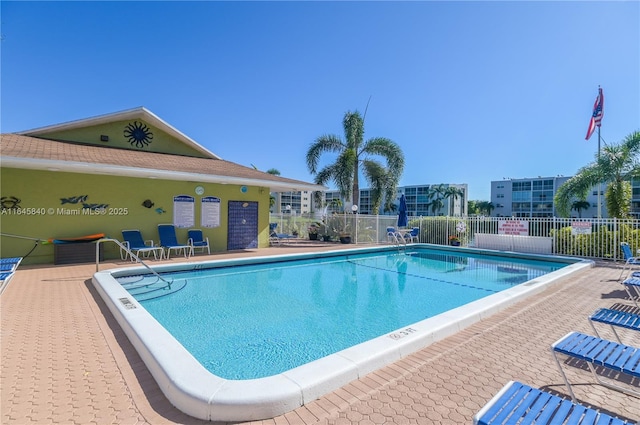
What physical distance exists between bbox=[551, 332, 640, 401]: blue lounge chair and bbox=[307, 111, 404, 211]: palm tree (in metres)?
17.0

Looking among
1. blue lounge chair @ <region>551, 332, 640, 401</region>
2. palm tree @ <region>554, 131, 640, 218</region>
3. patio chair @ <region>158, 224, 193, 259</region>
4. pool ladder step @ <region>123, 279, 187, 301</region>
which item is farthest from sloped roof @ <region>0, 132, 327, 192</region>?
palm tree @ <region>554, 131, 640, 218</region>

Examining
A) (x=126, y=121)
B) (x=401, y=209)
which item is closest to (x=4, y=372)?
(x=126, y=121)

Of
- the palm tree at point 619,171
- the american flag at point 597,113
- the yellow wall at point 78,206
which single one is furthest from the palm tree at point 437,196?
the yellow wall at point 78,206

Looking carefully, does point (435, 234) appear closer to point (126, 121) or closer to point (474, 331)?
point (474, 331)

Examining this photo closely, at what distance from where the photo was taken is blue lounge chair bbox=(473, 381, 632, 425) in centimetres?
197

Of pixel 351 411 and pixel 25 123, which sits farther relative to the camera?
pixel 25 123

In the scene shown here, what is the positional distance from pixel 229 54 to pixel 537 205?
8606cm

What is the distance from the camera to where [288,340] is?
536 centimetres

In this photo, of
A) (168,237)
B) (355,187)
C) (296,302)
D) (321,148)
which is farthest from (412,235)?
(168,237)

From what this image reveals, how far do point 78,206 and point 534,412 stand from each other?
Result: 13.3m

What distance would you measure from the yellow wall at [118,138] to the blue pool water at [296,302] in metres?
7.70

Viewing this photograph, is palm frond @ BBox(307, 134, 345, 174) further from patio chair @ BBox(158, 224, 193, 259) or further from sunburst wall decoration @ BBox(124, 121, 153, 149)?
patio chair @ BBox(158, 224, 193, 259)

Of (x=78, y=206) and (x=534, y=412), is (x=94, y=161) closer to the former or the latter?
(x=78, y=206)

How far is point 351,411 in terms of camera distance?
2750mm
